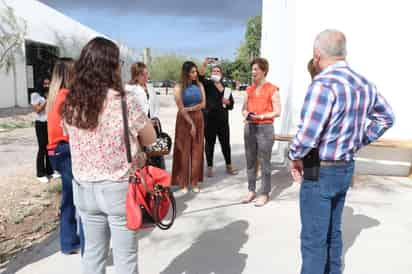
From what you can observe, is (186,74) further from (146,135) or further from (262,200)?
(146,135)

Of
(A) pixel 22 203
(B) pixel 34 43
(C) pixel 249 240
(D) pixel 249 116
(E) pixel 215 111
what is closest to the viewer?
(C) pixel 249 240

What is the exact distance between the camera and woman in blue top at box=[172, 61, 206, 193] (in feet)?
16.0

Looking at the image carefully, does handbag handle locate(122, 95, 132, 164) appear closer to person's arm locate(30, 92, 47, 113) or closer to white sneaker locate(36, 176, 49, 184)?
person's arm locate(30, 92, 47, 113)

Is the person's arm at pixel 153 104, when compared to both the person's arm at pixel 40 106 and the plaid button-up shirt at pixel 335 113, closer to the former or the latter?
the person's arm at pixel 40 106

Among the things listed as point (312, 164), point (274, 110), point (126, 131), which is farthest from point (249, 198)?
point (126, 131)

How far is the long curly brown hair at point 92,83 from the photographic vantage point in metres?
1.95

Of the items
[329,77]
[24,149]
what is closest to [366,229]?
[329,77]

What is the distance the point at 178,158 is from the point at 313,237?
298 centimetres

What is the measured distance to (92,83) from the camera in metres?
1.96

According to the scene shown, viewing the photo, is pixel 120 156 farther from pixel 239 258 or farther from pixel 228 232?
pixel 228 232

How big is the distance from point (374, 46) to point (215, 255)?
4661 millimetres

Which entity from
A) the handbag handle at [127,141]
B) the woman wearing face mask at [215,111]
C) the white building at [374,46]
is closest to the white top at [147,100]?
the woman wearing face mask at [215,111]

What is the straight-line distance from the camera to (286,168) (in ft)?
21.4

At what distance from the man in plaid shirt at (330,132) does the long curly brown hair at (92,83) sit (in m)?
1.13
